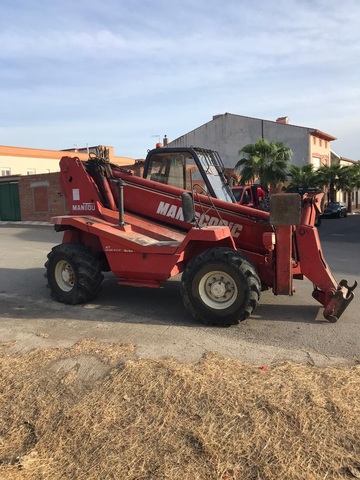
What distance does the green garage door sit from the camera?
88.7ft

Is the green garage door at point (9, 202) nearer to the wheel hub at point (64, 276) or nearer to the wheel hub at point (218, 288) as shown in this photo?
the wheel hub at point (64, 276)

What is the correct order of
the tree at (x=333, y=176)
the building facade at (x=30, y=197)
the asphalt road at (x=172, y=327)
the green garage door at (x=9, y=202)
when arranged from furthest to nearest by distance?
the tree at (x=333, y=176)
the green garage door at (x=9, y=202)
the building facade at (x=30, y=197)
the asphalt road at (x=172, y=327)

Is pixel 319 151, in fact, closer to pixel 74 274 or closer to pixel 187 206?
pixel 74 274

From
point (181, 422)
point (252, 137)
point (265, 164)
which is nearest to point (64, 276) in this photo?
point (181, 422)

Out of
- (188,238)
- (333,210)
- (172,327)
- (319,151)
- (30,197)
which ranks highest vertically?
(319,151)

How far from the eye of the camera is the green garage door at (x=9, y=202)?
27.0m

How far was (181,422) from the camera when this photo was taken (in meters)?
3.13

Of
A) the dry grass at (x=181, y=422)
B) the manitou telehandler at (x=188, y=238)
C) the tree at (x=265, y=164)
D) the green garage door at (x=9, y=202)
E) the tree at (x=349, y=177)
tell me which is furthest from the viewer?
the tree at (x=349, y=177)

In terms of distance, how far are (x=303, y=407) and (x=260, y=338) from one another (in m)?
1.73

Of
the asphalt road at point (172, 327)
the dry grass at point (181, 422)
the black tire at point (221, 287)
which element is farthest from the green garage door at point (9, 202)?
the dry grass at point (181, 422)

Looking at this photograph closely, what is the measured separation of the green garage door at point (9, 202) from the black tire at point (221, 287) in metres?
24.0

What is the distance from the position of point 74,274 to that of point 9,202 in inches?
920

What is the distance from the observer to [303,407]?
326cm

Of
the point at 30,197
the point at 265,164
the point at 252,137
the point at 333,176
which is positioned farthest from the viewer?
the point at 252,137
